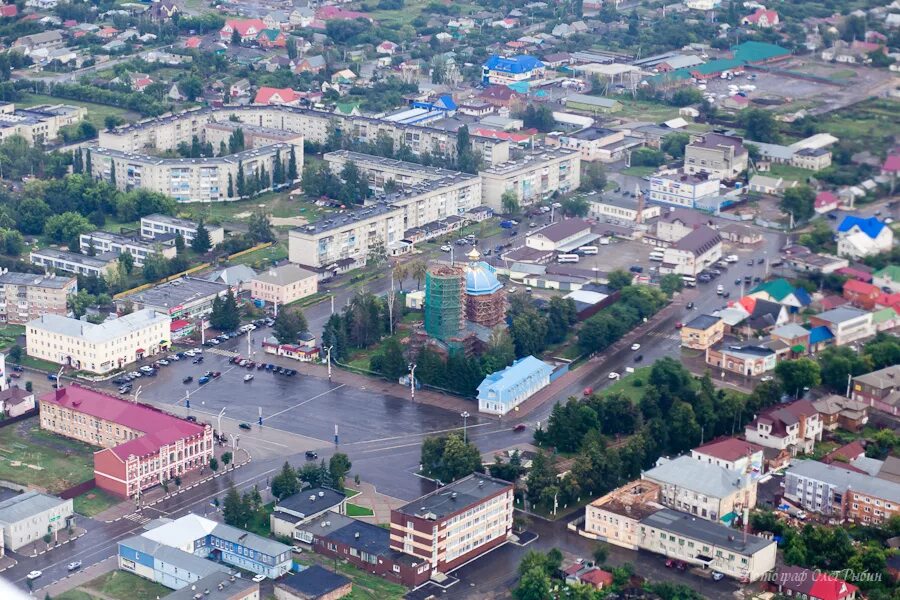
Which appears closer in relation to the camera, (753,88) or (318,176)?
(318,176)

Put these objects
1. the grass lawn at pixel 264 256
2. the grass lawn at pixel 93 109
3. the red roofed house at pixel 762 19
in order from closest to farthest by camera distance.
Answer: the grass lawn at pixel 264 256, the grass lawn at pixel 93 109, the red roofed house at pixel 762 19

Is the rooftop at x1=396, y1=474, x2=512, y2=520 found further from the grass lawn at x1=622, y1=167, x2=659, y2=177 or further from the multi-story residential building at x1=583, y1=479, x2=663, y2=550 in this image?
the grass lawn at x1=622, y1=167, x2=659, y2=177

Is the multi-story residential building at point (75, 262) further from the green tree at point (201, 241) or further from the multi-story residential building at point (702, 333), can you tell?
the multi-story residential building at point (702, 333)

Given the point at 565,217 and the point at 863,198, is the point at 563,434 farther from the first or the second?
the point at 863,198

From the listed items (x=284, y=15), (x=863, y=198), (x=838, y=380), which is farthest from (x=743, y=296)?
(x=284, y=15)

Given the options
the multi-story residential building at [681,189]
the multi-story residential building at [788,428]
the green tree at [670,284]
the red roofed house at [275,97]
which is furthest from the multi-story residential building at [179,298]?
the red roofed house at [275,97]

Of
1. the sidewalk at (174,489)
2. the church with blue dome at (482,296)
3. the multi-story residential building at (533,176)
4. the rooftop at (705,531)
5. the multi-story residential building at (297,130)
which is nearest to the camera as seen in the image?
the rooftop at (705,531)

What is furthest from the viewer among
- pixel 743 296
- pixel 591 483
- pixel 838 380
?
pixel 743 296
